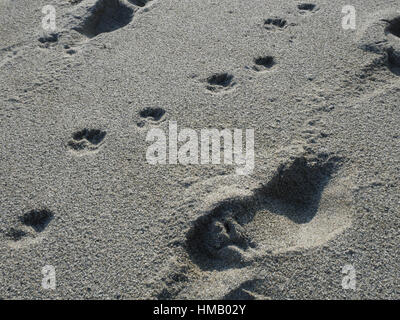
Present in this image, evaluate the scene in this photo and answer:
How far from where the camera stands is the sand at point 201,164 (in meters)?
1.61

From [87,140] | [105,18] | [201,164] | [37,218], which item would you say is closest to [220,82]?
[201,164]

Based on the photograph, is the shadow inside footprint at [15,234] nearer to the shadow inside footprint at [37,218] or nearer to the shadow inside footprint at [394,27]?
the shadow inside footprint at [37,218]

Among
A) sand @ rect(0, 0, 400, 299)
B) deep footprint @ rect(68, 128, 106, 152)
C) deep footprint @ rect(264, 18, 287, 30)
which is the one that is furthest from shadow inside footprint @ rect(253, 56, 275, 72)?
deep footprint @ rect(68, 128, 106, 152)

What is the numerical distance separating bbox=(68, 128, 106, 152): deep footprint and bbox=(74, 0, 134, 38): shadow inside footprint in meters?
0.92

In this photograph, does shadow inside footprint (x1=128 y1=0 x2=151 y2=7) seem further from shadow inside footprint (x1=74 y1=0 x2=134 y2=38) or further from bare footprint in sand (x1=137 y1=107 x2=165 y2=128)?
bare footprint in sand (x1=137 y1=107 x2=165 y2=128)

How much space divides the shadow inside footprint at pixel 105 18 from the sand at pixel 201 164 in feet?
0.04

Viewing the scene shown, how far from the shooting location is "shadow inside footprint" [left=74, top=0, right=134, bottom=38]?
2.86 meters

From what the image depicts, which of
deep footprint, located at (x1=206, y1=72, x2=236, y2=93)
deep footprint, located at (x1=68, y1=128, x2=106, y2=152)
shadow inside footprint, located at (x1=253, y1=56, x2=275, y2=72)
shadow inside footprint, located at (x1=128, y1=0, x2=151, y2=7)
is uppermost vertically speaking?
shadow inside footprint, located at (x1=128, y1=0, x2=151, y2=7)

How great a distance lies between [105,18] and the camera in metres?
2.93

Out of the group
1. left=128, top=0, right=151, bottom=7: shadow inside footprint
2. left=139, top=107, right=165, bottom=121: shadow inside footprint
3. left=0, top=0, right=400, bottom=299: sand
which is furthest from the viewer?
left=128, top=0, right=151, bottom=7: shadow inside footprint

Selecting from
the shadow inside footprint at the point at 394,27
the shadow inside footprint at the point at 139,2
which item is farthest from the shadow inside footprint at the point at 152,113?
the shadow inside footprint at the point at 394,27

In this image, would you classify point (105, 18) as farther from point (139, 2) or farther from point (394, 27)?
point (394, 27)

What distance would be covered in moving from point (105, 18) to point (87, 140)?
1.13 m
